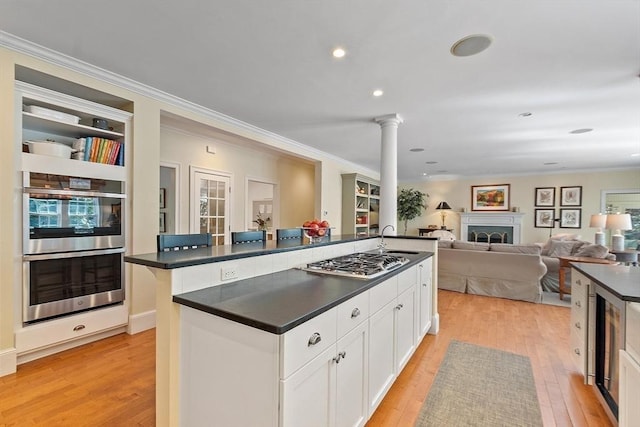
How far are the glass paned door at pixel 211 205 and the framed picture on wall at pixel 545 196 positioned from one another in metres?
8.12

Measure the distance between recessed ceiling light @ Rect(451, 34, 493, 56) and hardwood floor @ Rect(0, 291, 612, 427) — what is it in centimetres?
251

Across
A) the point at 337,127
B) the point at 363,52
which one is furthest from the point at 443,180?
the point at 363,52

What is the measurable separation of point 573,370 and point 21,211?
15.0 feet

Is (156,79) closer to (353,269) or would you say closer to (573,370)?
(353,269)

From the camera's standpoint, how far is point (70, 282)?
2547mm

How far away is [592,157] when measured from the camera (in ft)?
20.0

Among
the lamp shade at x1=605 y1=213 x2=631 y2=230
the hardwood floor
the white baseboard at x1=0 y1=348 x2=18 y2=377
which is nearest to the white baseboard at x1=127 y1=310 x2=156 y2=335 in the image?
the hardwood floor

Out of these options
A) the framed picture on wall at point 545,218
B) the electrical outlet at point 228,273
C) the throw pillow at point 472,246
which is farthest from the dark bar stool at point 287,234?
the framed picture on wall at point 545,218

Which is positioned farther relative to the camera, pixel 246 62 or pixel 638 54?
pixel 246 62

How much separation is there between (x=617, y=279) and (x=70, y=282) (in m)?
4.10

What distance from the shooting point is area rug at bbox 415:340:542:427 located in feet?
5.98

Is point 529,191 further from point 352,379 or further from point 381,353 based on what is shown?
point 352,379

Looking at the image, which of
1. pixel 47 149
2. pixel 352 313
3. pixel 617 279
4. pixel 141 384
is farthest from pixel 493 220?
pixel 47 149

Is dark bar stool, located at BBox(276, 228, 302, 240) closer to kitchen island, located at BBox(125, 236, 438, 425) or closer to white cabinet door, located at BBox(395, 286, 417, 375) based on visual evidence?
kitchen island, located at BBox(125, 236, 438, 425)
